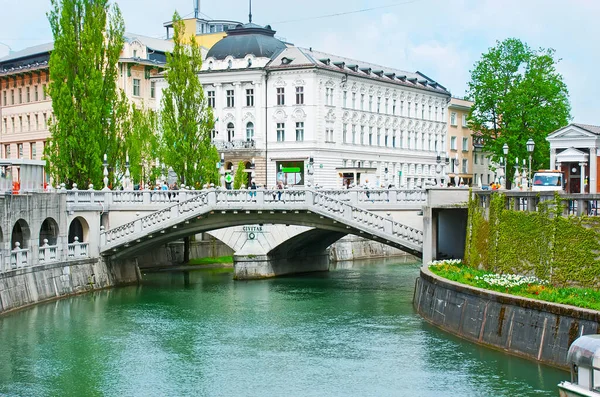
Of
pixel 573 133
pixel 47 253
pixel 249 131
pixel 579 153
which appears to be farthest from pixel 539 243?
pixel 249 131

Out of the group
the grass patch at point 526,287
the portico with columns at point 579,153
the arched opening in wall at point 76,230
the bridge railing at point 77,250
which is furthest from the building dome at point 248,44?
the grass patch at point 526,287

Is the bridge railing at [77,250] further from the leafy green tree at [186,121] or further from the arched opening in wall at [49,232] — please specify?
the leafy green tree at [186,121]

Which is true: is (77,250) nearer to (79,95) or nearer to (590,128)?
(79,95)

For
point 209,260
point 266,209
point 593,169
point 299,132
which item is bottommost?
point 209,260

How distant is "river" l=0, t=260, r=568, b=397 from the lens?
38281 mm

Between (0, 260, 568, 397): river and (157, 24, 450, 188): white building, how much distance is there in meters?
43.8

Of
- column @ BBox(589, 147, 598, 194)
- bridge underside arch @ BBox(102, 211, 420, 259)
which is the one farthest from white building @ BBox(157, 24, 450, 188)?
bridge underside arch @ BBox(102, 211, 420, 259)

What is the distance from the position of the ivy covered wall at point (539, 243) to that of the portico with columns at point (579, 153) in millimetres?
28127

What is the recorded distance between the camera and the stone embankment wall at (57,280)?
54250 millimetres

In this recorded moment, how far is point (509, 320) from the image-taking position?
4116 cm

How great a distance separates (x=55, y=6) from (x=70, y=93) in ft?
19.5

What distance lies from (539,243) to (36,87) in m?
88.1

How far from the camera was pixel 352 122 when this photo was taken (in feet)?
369

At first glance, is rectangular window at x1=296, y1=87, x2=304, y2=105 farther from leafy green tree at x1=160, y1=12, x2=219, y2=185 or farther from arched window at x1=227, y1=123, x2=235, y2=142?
leafy green tree at x1=160, y1=12, x2=219, y2=185
